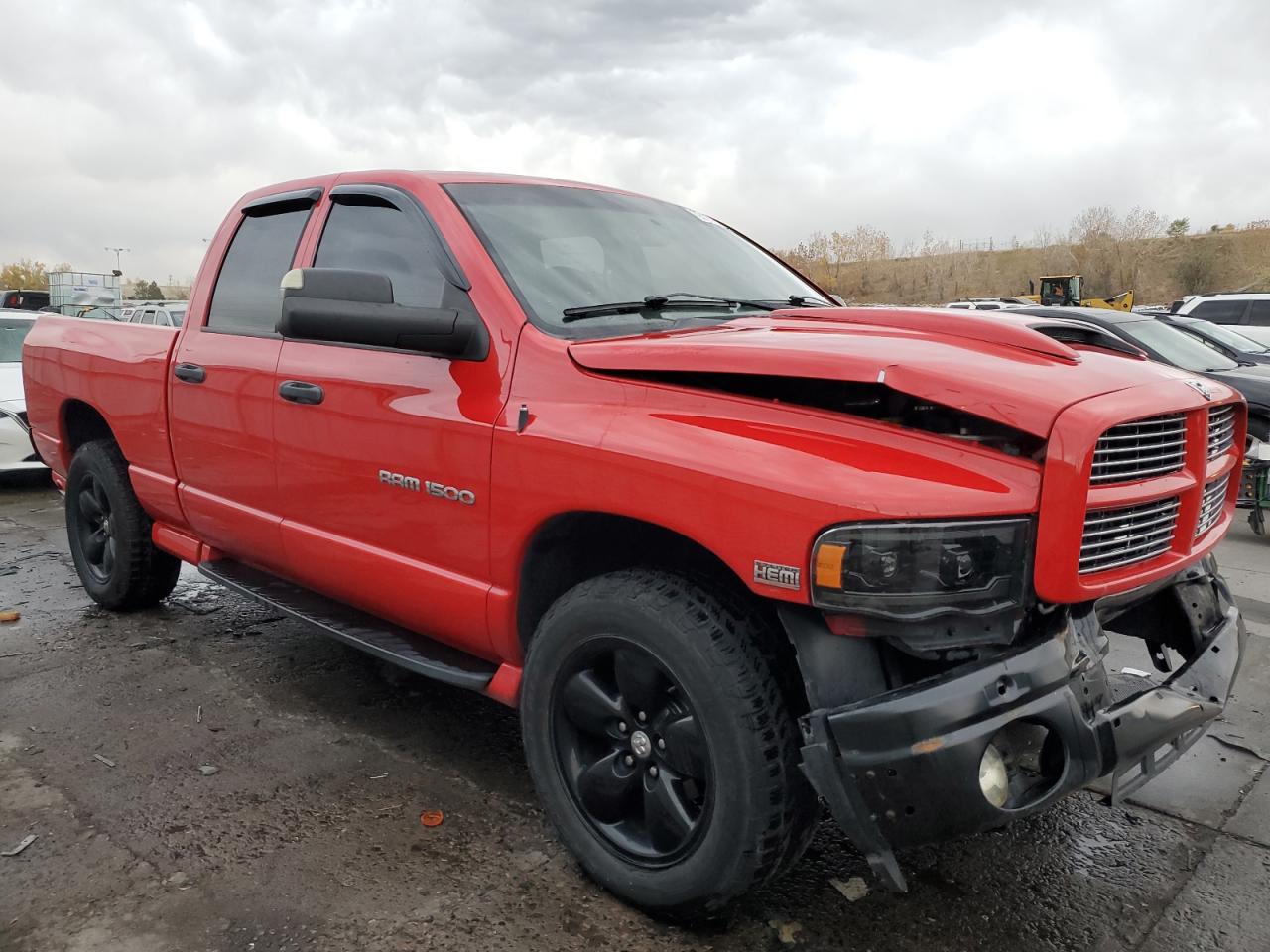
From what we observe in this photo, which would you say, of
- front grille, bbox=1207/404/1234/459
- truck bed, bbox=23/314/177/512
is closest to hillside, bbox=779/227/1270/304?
truck bed, bbox=23/314/177/512

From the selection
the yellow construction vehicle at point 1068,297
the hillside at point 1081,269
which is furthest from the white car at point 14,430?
the hillside at point 1081,269

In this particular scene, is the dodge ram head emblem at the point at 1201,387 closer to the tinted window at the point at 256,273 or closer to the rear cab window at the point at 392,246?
the rear cab window at the point at 392,246

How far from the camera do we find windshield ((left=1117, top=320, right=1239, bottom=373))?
30.4ft

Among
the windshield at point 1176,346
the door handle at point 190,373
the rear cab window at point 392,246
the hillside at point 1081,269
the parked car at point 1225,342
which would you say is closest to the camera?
the rear cab window at point 392,246

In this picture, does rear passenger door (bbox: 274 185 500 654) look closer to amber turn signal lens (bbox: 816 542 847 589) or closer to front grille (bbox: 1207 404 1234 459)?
amber turn signal lens (bbox: 816 542 847 589)

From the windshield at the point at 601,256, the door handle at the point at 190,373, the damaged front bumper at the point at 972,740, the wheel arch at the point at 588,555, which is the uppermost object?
the windshield at the point at 601,256

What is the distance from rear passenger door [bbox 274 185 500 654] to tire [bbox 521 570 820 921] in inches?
17.0

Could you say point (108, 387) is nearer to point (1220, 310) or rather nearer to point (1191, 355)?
point (1191, 355)

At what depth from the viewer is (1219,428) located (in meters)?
2.62

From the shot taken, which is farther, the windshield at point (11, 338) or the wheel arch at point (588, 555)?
the windshield at point (11, 338)

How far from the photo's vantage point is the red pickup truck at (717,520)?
2.02 meters

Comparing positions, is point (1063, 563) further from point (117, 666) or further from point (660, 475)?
point (117, 666)

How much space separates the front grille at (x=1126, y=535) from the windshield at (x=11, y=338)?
9.89 metres

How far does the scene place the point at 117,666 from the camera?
428 cm
